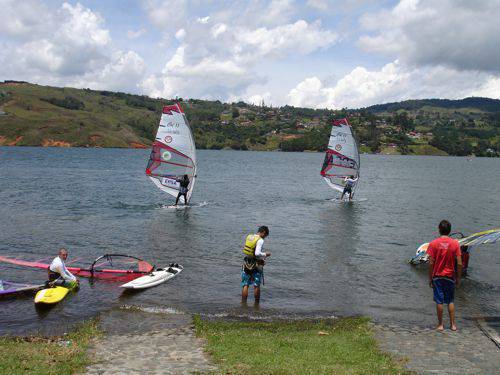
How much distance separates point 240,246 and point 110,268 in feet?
25.2

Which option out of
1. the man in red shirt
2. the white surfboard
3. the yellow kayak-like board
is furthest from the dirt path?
the man in red shirt

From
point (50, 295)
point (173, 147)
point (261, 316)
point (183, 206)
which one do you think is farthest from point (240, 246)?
point (183, 206)

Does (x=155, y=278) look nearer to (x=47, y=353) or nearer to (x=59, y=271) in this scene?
(x=59, y=271)

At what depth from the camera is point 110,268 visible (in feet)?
71.4

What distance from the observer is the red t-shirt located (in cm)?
1290

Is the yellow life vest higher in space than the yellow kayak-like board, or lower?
higher

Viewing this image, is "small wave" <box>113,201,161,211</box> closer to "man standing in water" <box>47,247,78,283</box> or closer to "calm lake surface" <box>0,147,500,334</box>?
"calm lake surface" <box>0,147,500,334</box>

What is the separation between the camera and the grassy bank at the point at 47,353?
10479mm

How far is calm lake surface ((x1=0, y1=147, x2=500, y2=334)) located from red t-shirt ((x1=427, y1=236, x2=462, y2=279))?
3.02m

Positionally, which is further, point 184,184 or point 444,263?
point 184,184

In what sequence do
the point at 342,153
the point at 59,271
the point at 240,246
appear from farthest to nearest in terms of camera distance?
1. the point at 342,153
2. the point at 240,246
3. the point at 59,271

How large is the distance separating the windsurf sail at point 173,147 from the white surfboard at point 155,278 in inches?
660

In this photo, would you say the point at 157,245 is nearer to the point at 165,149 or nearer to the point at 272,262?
the point at 272,262

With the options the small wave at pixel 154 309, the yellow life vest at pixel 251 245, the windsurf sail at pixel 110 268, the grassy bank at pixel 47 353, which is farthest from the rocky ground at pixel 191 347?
the windsurf sail at pixel 110 268
